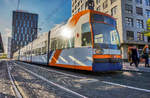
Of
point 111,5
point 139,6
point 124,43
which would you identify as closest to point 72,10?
point 111,5

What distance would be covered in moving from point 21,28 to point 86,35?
106268 mm

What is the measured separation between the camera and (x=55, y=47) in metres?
9.34

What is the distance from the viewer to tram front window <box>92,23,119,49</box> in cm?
582

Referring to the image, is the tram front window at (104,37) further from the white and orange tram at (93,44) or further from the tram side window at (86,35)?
the tram side window at (86,35)

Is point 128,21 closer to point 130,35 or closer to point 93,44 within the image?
point 130,35

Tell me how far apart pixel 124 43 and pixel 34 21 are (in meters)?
95.6

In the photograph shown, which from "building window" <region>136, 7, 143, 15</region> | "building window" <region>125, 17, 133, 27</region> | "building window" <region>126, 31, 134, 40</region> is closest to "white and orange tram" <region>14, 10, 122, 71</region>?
"building window" <region>126, 31, 134, 40</region>

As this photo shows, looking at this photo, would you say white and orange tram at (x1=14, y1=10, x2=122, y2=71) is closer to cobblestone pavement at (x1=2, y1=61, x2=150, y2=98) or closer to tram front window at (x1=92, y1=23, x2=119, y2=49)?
tram front window at (x1=92, y1=23, x2=119, y2=49)

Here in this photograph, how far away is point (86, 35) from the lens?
6.14m

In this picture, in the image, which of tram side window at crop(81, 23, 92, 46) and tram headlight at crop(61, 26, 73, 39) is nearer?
tram side window at crop(81, 23, 92, 46)

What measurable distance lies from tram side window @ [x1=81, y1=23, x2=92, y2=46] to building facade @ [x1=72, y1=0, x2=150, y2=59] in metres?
17.7

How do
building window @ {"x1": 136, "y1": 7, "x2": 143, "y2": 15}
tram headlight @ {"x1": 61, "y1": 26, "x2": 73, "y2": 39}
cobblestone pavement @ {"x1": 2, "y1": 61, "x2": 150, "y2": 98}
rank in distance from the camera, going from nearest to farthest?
1. cobblestone pavement @ {"x1": 2, "y1": 61, "x2": 150, "y2": 98}
2. tram headlight @ {"x1": 61, "y1": 26, "x2": 73, "y2": 39}
3. building window @ {"x1": 136, "y1": 7, "x2": 143, "y2": 15}

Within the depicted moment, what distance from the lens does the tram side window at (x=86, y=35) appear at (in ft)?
19.4

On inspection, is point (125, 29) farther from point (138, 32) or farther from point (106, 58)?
point (106, 58)
